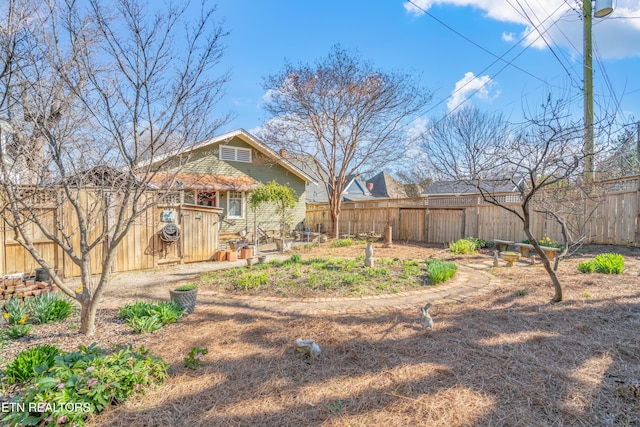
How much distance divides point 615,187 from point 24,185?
1355 centimetres

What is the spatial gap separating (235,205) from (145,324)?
11.5 meters

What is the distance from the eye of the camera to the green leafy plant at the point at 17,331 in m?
3.52

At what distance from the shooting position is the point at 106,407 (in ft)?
7.28

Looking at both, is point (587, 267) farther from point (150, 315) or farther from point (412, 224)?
point (412, 224)

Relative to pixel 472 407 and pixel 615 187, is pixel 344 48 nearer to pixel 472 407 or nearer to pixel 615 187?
pixel 615 187

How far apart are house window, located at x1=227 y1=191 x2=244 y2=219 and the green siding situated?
6.8 inches

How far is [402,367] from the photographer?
279 cm

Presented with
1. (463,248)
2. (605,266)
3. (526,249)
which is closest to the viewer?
(605,266)

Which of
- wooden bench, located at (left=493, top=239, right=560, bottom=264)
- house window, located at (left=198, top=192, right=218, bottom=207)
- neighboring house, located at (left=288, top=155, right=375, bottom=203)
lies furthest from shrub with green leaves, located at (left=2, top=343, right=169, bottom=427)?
neighboring house, located at (left=288, top=155, right=375, bottom=203)

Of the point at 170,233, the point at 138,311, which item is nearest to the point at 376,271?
the point at 138,311

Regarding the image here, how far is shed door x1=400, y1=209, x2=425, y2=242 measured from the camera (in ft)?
45.2

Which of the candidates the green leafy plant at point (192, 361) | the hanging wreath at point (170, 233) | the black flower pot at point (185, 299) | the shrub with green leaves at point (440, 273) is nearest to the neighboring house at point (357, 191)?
the hanging wreath at point (170, 233)

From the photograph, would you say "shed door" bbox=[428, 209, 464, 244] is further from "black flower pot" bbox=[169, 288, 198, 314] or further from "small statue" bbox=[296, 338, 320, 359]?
"small statue" bbox=[296, 338, 320, 359]

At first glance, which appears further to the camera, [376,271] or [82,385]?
[376,271]
